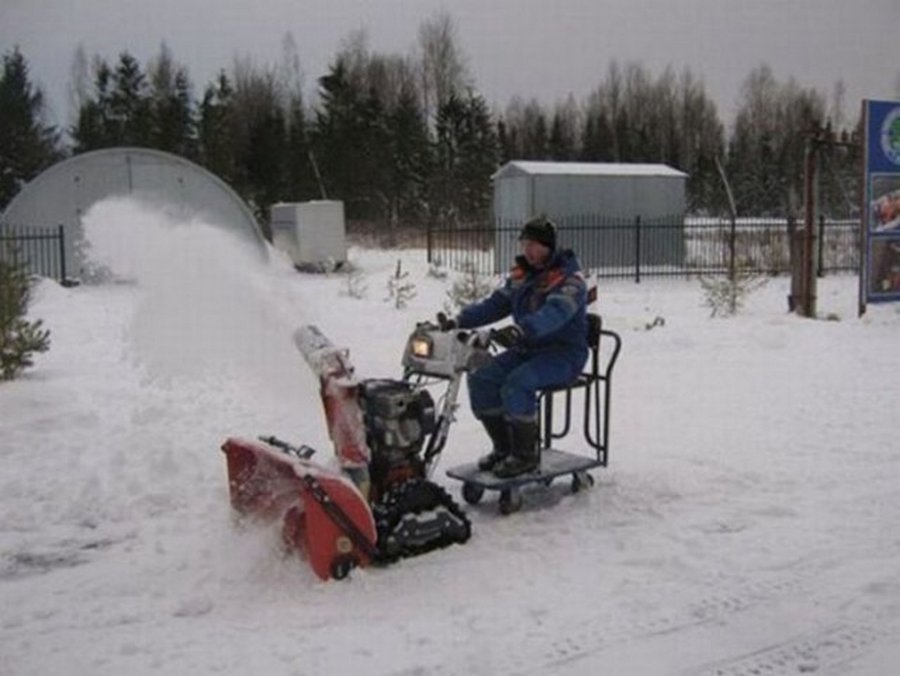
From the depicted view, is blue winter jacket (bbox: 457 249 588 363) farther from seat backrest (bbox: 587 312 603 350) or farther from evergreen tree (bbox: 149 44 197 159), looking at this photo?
evergreen tree (bbox: 149 44 197 159)

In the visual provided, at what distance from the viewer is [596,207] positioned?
29141mm

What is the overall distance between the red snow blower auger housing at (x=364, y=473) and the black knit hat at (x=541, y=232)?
3.01 feet

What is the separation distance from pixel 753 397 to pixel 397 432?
5.32m

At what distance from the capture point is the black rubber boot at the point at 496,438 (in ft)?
21.4

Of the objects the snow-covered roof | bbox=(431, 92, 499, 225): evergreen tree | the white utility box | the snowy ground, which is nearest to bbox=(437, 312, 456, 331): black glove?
the snowy ground

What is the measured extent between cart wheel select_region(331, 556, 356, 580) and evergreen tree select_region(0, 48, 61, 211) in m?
44.8

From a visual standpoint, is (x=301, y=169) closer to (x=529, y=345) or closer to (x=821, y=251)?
(x=821, y=251)

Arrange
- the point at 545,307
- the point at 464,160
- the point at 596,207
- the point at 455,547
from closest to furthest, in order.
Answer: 1. the point at 455,547
2. the point at 545,307
3. the point at 596,207
4. the point at 464,160

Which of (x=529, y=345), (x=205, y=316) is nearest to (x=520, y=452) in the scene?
(x=529, y=345)

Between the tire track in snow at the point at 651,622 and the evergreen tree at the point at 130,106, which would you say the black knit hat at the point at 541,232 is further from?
the evergreen tree at the point at 130,106

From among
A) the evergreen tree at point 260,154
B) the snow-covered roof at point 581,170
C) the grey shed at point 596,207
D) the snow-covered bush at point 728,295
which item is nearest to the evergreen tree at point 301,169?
the evergreen tree at point 260,154

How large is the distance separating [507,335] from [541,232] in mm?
880

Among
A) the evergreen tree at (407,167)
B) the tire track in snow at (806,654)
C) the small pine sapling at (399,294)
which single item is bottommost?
the tire track in snow at (806,654)

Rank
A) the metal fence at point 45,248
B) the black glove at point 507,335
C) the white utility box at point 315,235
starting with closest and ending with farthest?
1. the black glove at point 507,335
2. the metal fence at point 45,248
3. the white utility box at point 315,235
